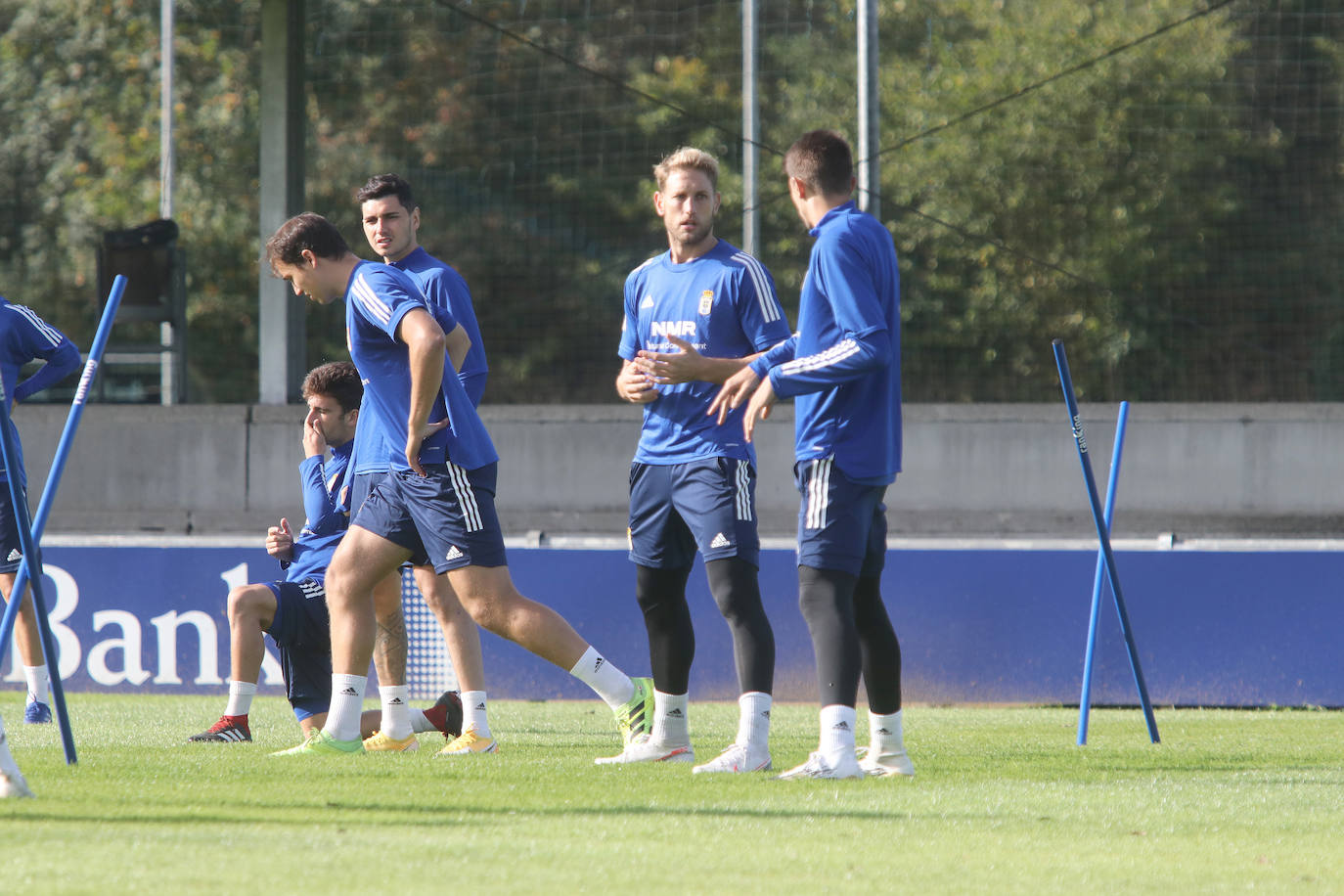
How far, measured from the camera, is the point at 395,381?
5.61m

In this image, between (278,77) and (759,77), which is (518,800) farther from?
(759,77)

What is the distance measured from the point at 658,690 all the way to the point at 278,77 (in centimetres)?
892

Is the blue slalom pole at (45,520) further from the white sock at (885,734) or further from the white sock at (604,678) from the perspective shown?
the white sock at (885,734)

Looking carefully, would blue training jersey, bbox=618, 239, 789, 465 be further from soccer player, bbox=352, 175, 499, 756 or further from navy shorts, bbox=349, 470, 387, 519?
navy shorts, bbox=349, 470, 387, 519

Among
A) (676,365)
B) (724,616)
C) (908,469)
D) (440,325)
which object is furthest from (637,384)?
(908,469)

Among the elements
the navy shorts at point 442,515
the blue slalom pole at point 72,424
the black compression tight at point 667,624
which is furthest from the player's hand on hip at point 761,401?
the blue slalom pole at point 72,424

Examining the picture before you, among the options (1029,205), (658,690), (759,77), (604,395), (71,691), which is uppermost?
(759,77)

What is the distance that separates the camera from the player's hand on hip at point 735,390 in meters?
5.09

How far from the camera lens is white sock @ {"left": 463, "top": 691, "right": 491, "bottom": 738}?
6090 mm

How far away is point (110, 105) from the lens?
2694cm

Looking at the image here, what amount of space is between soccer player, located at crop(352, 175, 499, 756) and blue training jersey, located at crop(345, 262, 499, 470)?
0.37 metres

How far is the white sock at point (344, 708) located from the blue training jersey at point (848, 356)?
1686 millimetres

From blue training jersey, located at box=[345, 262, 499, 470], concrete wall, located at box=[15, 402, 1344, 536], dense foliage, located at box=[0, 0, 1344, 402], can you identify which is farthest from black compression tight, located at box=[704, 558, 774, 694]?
dense foliage, located at box=[0, 0, 1344, 402]

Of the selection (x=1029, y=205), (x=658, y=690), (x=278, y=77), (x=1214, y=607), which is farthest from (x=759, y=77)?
(x=658, y=690)
